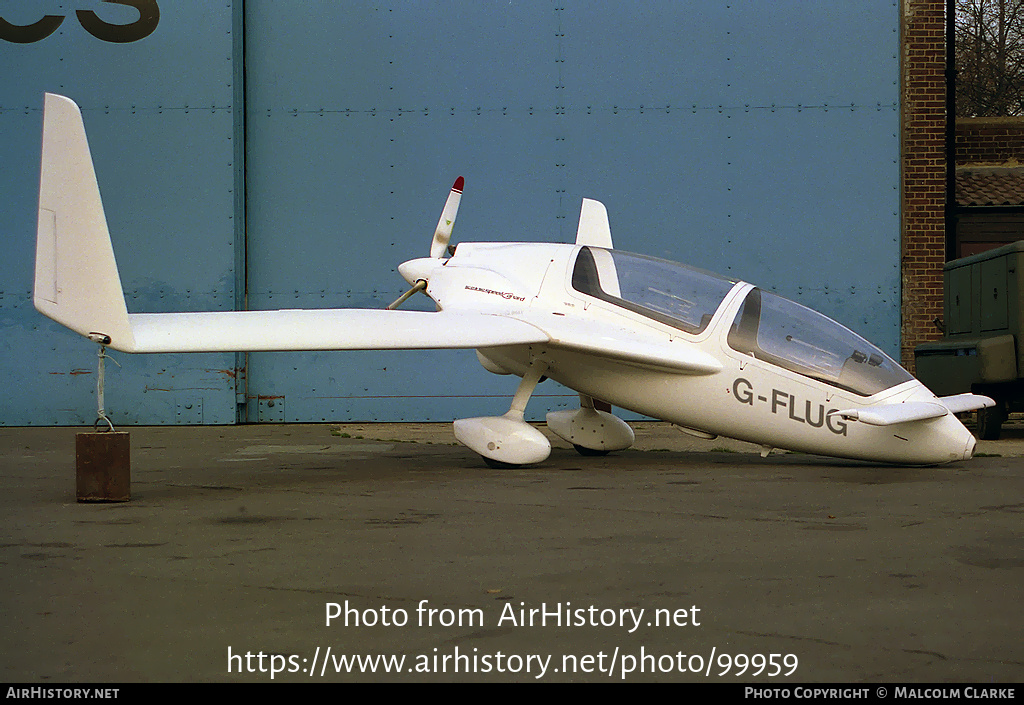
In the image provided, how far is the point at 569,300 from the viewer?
877cm

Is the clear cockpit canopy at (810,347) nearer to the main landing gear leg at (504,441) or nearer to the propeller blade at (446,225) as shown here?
the main landing gear leg at (504,441)

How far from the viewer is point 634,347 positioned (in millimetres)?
8266

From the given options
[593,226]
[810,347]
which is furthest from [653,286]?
[593,226]

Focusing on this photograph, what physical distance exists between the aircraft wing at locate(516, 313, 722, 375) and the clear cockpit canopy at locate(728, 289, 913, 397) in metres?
→ 0.32

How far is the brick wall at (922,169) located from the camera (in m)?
14.0

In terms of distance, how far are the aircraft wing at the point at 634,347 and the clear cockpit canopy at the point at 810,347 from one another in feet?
1.05

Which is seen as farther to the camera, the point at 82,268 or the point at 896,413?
the point at 896,413

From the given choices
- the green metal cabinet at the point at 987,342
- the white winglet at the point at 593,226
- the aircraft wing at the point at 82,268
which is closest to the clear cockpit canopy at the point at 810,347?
the white winglet at the point at 593,226

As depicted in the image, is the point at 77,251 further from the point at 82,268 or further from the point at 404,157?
the point at 404,157

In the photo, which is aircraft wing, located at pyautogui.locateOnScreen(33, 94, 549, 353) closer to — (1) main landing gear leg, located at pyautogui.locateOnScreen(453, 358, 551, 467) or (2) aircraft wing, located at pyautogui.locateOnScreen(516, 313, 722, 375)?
(1) main landing gear leg, located at pyautogui.locateOnScreen(453, 358, 551, 467)

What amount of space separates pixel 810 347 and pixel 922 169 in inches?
280

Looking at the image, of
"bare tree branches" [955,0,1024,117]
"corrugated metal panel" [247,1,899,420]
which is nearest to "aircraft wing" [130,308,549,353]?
"corrugated metal panel" [247,1,899,420]
